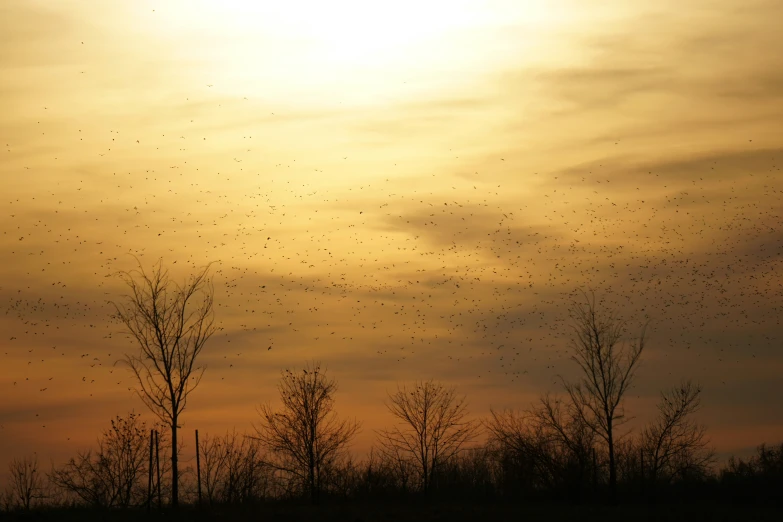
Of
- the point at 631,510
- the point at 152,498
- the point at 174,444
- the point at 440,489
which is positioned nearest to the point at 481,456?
the point at 440,489

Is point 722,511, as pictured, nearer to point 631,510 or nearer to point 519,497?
point 631,510

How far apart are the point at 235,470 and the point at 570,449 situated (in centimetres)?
2055

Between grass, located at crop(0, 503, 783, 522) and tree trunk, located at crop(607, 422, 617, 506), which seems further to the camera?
tree trunk, located at crop(607, 422, 617, 506)

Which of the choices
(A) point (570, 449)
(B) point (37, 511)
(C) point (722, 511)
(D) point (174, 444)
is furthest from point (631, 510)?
(B) point (37, 511)

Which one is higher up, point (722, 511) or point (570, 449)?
point (570, 449)

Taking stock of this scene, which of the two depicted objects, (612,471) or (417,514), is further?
(612,471)

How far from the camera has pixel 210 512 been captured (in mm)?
37219

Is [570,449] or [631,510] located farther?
[570,449]

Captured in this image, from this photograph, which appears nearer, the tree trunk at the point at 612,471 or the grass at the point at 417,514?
the grass at the point at 417,514

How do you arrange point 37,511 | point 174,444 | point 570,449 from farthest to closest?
point 570,449
point 37,511
point 174,444

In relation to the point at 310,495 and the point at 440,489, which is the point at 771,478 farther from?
the point at 310,495

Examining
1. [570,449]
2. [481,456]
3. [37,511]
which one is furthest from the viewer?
[481,456]

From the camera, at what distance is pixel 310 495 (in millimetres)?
50250

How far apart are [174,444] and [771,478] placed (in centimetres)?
3768
